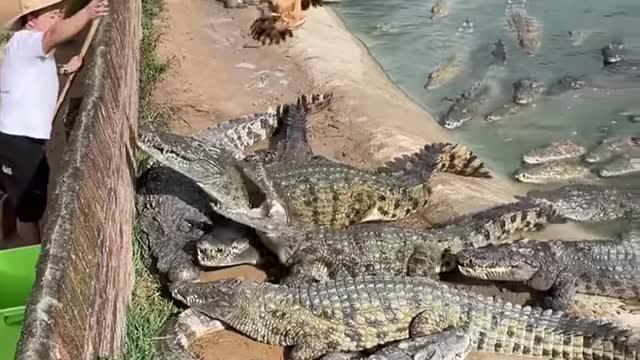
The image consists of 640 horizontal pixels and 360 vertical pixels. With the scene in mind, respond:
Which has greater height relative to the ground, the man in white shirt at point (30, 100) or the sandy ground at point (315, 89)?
the man in white shirt at point (30, 100)

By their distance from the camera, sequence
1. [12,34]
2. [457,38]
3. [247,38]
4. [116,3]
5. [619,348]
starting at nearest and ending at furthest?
[619,348] → [12,34] → [116,3] → [247,38] → [457,38]

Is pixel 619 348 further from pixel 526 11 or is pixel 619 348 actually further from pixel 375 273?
pixel 526 11

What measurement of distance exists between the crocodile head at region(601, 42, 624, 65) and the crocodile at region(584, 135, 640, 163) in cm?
184

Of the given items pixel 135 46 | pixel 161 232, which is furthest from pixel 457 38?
pixel 161 232

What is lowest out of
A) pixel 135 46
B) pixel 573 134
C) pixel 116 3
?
pixel 573 134

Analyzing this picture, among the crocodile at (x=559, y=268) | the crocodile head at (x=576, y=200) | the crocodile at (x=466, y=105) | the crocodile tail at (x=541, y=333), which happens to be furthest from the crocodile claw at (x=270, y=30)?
the crocodile tail at (x=541, y=333)

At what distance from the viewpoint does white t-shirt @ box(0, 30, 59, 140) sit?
5023mm

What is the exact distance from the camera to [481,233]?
Result: 18.9 ft

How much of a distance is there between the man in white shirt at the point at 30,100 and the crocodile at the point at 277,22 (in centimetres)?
372

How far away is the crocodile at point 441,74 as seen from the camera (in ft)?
29.1

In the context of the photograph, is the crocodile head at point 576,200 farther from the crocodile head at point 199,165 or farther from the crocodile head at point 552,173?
the crocodile head at point 199,165

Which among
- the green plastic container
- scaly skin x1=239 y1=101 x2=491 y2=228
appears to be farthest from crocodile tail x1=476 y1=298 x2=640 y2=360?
the green plastic container

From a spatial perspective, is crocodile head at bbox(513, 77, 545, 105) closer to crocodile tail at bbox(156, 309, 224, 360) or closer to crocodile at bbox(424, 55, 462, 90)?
crocodile at bbox(424, 55, 462, 90)

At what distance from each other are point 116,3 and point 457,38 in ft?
14.2
